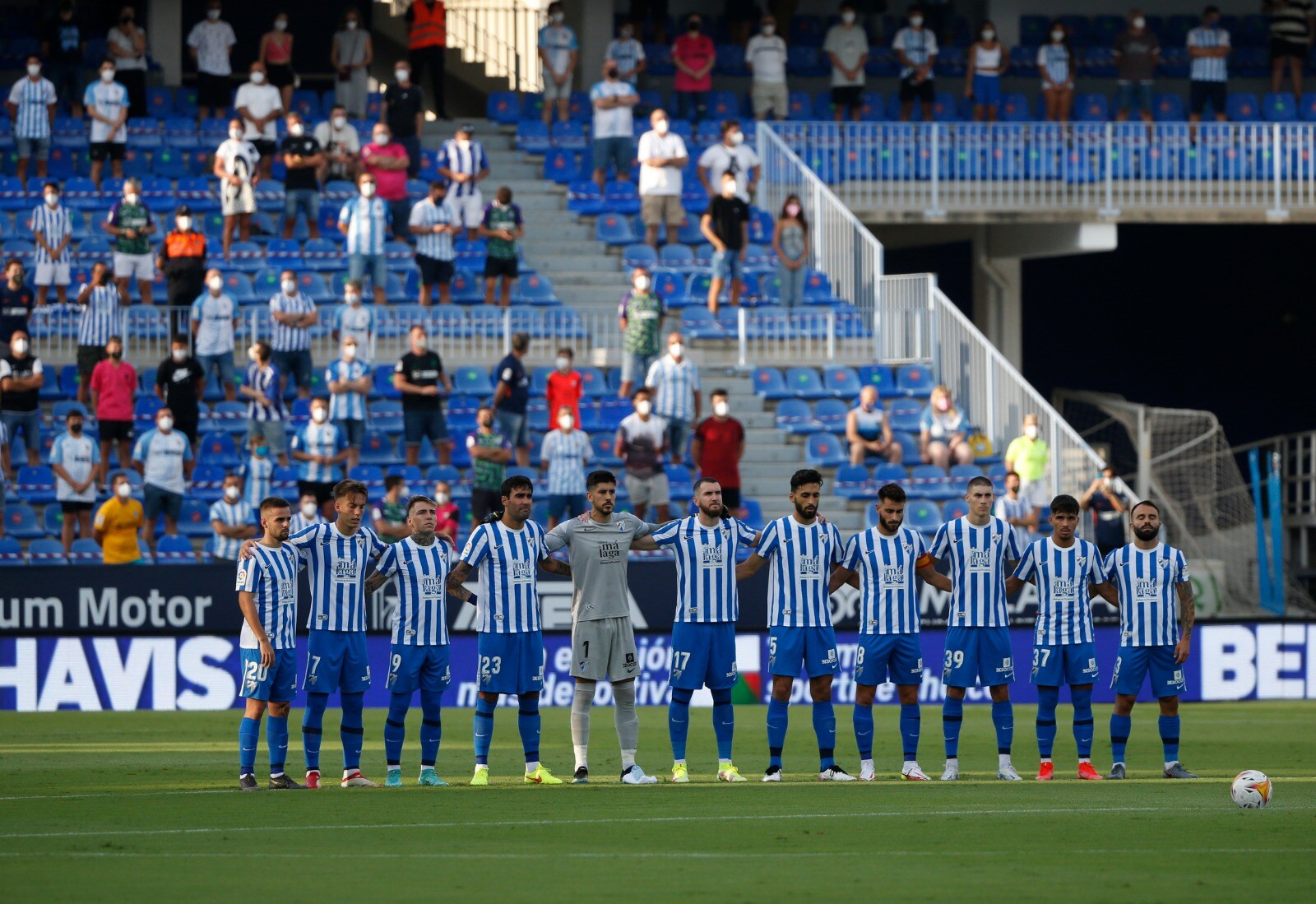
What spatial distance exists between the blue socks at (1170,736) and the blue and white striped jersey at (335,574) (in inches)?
210

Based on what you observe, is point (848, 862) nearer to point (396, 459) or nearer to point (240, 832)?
point (240, 832)

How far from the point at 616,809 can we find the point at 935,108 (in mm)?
20602

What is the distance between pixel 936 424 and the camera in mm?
23641

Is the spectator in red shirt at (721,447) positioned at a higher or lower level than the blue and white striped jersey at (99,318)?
lower

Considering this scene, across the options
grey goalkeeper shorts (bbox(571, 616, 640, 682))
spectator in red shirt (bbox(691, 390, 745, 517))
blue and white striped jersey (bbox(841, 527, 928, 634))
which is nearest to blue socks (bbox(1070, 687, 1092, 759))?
blue and white striped jersey (bbox(841, 527, 928, 634))

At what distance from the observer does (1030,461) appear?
22.9 meters

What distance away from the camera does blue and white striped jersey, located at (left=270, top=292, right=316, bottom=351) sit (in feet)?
75.2

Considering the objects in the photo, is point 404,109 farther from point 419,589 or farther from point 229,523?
point 419,589

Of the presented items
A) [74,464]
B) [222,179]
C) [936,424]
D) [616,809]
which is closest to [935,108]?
[936,424]

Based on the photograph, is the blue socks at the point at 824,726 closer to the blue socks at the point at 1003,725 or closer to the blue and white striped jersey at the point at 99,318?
the blue socks at the point at 1003,725

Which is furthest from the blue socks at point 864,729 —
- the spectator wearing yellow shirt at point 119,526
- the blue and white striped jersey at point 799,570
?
the spectator wearing yellow shirt at point 119,526

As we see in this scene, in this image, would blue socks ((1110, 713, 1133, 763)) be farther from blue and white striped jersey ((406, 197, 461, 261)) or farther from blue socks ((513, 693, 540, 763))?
blue and white striped jersey ((406, 197, 461, 261))

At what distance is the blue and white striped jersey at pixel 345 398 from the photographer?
22.5 m

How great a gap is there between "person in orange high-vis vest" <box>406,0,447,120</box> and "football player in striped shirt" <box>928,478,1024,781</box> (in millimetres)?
15994
